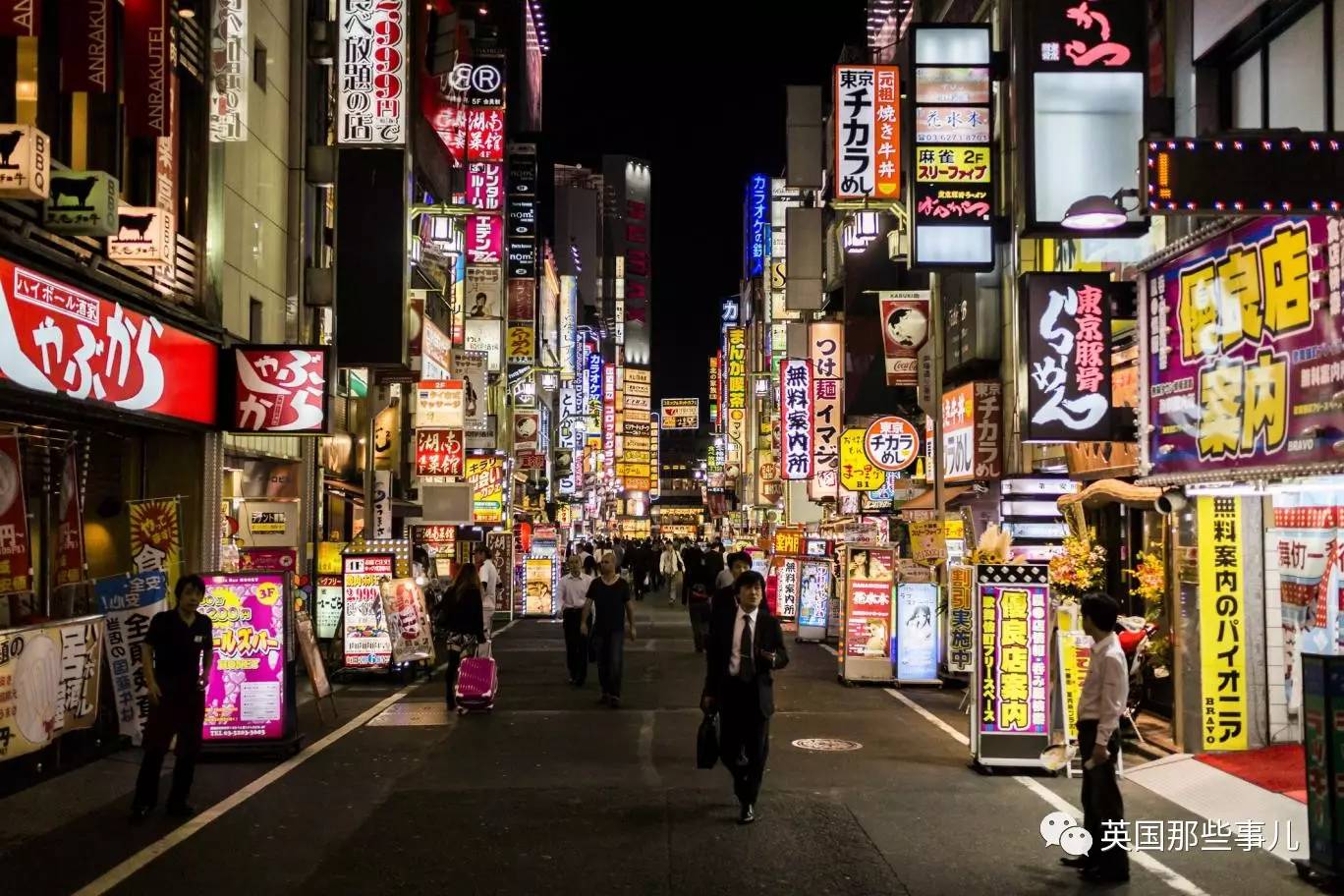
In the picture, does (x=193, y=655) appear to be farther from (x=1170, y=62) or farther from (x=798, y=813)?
(x=1170, y=62)

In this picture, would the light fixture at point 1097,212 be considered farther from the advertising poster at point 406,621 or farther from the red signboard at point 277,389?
the advertising poster at point 406,621

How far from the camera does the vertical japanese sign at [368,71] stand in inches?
828

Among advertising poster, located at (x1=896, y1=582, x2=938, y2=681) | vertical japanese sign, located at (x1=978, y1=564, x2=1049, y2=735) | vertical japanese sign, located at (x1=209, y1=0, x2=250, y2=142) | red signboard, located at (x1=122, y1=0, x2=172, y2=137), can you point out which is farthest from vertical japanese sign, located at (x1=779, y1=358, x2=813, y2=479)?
red signboard, located at (x1=122, y1=0, x2=172, y2=137)

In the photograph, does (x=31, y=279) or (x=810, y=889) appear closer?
(x=810, y=889)

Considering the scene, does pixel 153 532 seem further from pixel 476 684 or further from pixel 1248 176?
pixel 1248 176

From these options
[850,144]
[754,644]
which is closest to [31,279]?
[754,644]

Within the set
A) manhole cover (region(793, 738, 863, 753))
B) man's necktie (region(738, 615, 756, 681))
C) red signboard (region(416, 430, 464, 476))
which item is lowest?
manhole cover (region(793, 738, 863, 753))

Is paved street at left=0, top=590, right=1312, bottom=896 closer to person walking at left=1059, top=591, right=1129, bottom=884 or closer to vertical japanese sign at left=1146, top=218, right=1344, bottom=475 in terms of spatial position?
person walking at left=1059, top=591, right=1129, bottom=884

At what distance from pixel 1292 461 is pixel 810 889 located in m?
5.06

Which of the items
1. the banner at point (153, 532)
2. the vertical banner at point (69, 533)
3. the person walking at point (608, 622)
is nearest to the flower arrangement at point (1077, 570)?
the person walking at point (608, 622)

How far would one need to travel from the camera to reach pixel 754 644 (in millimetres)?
9555

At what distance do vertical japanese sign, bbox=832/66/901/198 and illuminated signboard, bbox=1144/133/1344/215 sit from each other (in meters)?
14.8

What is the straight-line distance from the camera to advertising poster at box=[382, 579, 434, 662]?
18672mm

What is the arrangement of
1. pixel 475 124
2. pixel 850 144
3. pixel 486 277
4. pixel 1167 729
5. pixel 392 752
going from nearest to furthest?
pixel 392 752, pixel 1167 729, pixel 850 144, pixel 475 124, pixel 486 277
